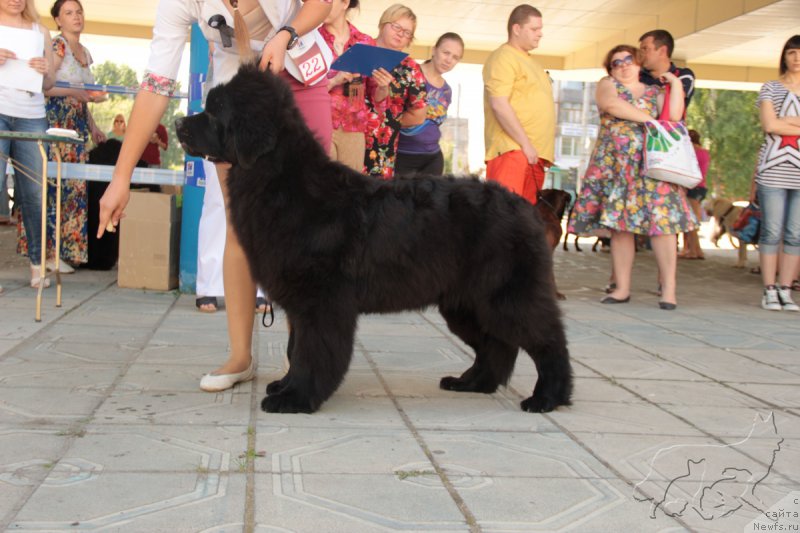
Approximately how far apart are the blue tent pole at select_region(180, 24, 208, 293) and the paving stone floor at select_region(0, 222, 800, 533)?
142 cm

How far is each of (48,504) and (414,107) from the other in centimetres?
503

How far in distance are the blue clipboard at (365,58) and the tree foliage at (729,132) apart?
32591mm

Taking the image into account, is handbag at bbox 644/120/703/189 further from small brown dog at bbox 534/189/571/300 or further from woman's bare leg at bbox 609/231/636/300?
small brown dog at bbox 534/189/571/300

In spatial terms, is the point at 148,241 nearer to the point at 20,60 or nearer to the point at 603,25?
the point at 20,60

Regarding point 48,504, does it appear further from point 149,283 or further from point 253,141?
point 149,283

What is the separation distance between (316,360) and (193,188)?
13.0 ft

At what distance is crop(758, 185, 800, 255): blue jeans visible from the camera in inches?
324

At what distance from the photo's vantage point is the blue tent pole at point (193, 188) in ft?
22.9

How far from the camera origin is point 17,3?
690 centimetres

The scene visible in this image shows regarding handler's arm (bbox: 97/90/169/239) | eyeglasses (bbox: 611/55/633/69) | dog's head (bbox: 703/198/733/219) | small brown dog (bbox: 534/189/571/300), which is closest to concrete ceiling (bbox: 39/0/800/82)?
dog's head (bbox: 703/198/733/219)

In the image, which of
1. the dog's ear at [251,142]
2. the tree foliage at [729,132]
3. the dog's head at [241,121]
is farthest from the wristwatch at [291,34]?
the tree foliage at [729,132]

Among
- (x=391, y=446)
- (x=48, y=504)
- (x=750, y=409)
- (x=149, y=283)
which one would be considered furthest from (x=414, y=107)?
(x=48, y=504)

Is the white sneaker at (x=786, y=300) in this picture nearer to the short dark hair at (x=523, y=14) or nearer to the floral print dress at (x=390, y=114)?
the short dark hair at (x=523, y=14)

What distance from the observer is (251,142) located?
11.6 ft
